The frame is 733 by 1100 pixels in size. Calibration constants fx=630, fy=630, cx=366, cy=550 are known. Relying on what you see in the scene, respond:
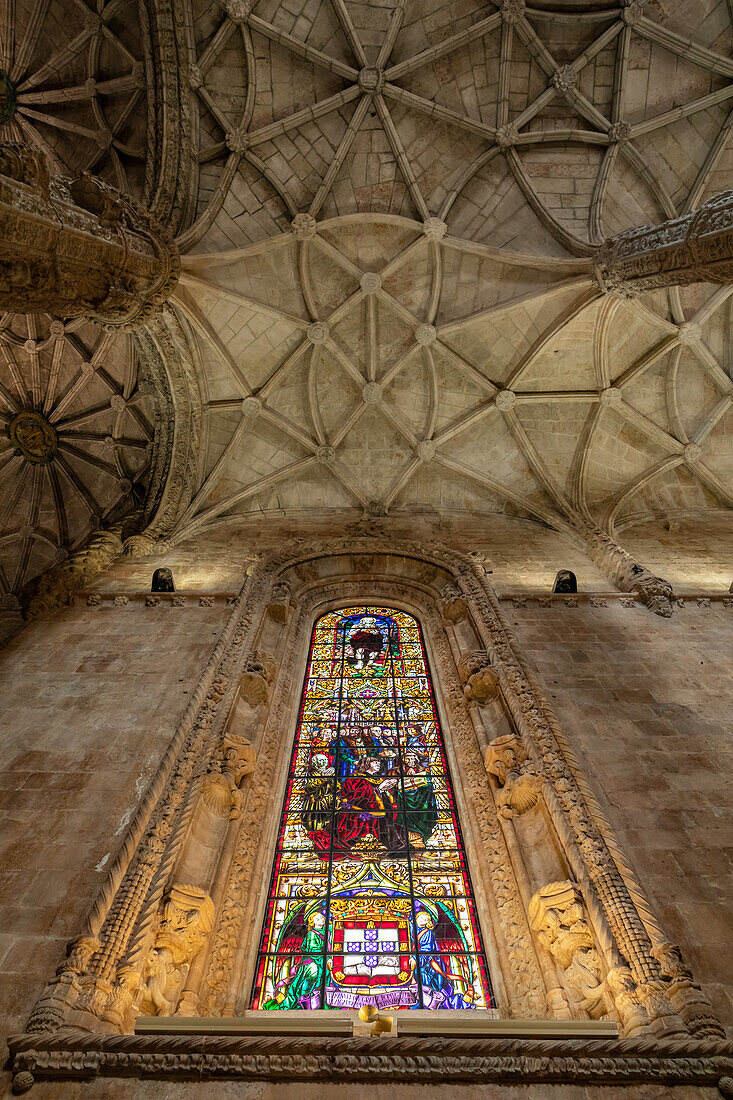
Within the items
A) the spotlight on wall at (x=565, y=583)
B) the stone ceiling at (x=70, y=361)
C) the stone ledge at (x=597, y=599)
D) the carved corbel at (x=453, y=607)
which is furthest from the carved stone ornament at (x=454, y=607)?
the stone ceiling at (x=70, y=361)

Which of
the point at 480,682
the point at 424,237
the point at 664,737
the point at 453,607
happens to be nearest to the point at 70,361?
the point at 424,237

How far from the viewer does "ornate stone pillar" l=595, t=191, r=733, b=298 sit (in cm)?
724

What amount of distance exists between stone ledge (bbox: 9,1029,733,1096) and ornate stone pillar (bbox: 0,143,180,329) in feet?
20.3

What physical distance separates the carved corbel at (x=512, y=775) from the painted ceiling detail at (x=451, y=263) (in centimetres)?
751

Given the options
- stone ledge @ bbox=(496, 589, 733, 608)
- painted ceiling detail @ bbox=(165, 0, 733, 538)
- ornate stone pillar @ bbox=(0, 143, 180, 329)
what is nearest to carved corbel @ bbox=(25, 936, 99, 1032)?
ornate stone pillar @ bbox=(0, 143, 180, 329)

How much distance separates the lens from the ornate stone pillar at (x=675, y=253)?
724cm

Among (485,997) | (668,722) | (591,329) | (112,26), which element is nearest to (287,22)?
(112,26)

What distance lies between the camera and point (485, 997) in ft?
16.2

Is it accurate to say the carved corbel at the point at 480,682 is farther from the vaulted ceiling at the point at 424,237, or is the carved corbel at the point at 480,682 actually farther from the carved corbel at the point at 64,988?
the vaulted ceiling at the point at 424,237

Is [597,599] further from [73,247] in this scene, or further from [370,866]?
[73,247]

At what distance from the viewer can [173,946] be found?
16.1ft

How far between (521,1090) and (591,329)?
1298 cm

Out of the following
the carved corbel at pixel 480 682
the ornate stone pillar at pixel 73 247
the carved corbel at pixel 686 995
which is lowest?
the carved corbel at pixel 686 995

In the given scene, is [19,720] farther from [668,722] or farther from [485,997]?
[668,722]
